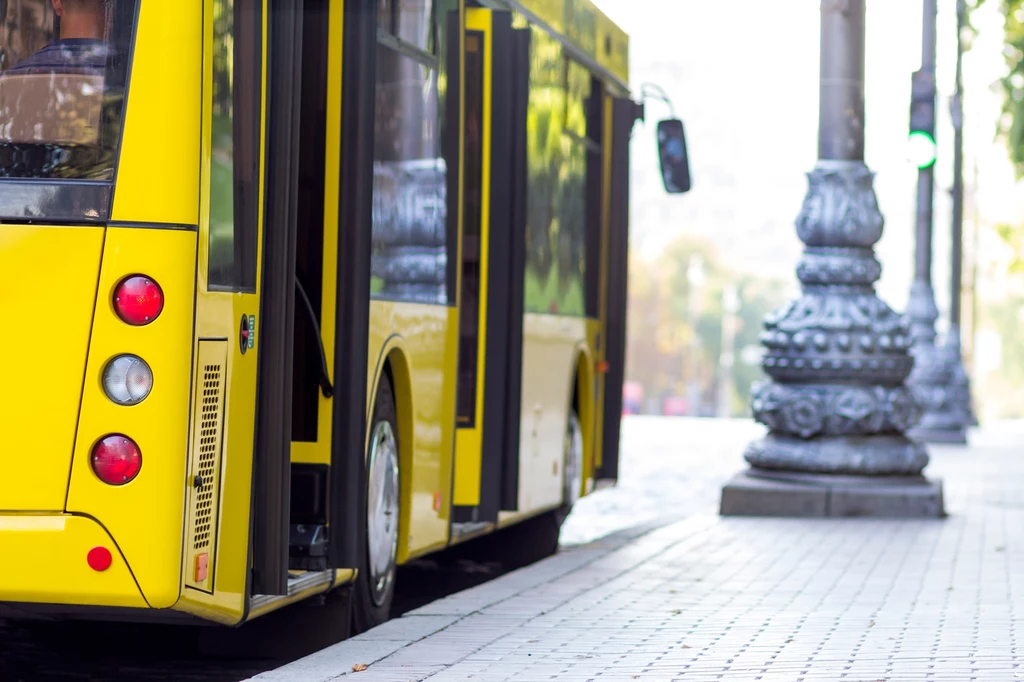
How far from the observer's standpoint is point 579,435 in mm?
12312

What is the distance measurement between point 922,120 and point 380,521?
14276 mm

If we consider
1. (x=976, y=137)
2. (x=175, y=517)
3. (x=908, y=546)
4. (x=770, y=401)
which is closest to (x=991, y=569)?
(x=908, y=546)

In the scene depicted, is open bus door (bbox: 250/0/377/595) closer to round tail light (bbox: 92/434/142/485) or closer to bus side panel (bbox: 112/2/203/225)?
bus side panel (bbox: 112/2/203/225)

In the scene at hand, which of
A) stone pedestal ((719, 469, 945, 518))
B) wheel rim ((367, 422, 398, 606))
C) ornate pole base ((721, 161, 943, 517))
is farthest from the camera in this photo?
ornate pole base ((721, 161, 943, 517))

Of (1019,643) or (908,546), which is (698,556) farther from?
(1019,643)

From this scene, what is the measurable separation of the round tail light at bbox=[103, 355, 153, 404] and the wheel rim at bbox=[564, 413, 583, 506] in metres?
6.08

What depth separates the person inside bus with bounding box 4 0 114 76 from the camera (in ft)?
19.4

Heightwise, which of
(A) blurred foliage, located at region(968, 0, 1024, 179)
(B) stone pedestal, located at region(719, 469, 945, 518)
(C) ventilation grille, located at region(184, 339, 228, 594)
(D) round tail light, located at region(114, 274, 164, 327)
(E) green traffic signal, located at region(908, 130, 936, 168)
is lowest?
(B) stone pedestal, located at region(719, 469, 945, 518)

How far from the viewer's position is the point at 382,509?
7973 mm

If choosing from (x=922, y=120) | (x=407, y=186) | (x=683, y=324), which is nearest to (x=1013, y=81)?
(x=922, y=120)

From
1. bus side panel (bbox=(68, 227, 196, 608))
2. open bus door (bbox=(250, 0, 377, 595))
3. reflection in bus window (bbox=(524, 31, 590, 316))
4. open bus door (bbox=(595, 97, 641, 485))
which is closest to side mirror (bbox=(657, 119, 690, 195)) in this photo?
open bus door (bbox=(595, 97, 641, 485))

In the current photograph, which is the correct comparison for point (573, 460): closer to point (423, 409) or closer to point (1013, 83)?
point (423, 409)

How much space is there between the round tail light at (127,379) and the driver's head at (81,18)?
3.16ft

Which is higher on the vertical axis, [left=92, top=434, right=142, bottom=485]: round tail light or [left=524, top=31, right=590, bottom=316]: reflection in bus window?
[left=524, top=31, right=590, bottom=316]: reflection in bus window
